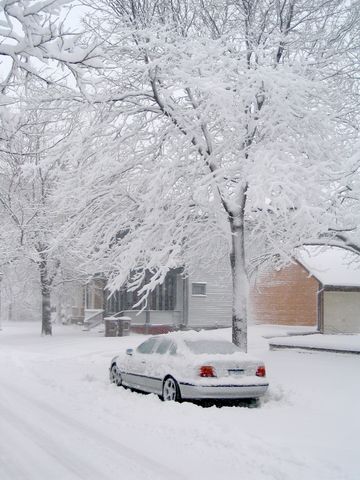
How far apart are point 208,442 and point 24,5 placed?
5.95 m

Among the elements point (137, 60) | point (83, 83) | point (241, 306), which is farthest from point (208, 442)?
point (137, 60)

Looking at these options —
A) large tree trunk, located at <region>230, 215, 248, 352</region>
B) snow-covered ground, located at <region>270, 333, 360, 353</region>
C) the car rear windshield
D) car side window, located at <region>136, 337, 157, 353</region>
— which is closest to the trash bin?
snow-covered ground, located at <region>270, 333, 360, 353</region>

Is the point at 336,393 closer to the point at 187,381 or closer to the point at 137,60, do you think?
the point at 187,381

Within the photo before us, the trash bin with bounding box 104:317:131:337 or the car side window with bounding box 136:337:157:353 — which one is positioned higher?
the car side window with bounding box 136:337:157:353

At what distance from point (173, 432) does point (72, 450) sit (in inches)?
68.2

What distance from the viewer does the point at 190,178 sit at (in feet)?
49.6

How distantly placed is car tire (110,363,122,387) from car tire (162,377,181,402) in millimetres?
2317

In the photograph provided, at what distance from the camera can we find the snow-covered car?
439 inches

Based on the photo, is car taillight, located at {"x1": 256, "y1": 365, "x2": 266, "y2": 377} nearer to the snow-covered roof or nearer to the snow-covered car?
the snow-covered car

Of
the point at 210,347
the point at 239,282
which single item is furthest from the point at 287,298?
the point at 210,347

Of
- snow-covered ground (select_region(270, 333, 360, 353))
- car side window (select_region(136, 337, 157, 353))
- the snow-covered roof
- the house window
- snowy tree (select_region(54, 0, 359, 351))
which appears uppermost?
snowy tree (select_region(54, 0, 359, 351))

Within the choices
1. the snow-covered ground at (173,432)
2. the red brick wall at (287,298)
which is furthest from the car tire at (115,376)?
the red brick wall at (287,298)

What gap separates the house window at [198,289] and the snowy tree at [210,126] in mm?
18228

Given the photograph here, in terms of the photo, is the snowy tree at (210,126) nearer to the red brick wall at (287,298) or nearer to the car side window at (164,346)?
the car side window at (164,346)
